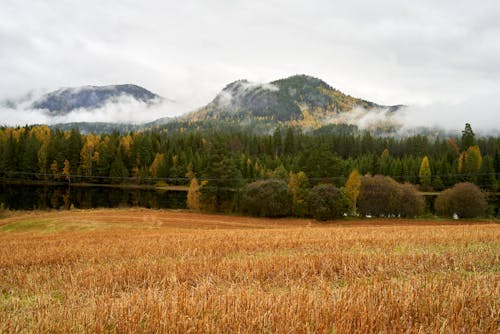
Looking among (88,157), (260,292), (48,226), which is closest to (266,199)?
(48,226)

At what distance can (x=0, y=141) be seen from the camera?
117m

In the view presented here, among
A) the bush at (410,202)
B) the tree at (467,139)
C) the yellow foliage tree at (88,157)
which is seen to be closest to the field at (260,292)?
the bush at (410,202)

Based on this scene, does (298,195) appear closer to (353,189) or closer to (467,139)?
(353,189)

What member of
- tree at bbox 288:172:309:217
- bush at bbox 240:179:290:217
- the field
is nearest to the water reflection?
bush at bbox 240:179:290:217

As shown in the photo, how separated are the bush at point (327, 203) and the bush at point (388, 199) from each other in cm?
824

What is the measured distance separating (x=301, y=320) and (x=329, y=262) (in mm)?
4383

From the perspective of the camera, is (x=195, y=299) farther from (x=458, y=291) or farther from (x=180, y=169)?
(x=180, y=169)

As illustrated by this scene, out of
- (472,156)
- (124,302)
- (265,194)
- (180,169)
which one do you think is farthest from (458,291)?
(472,156)

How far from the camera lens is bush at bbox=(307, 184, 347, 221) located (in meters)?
54.8

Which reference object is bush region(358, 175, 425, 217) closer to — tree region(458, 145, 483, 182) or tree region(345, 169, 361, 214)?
tree region(345, 169, 361, 214)

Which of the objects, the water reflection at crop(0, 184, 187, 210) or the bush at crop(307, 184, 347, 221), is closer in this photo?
the bush at crop(307, 184, 347, 221)

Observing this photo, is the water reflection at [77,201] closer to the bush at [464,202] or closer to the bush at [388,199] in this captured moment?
the bush at [388,199]

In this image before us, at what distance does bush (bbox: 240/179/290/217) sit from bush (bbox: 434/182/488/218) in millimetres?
28302

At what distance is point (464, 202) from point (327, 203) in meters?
23.3
